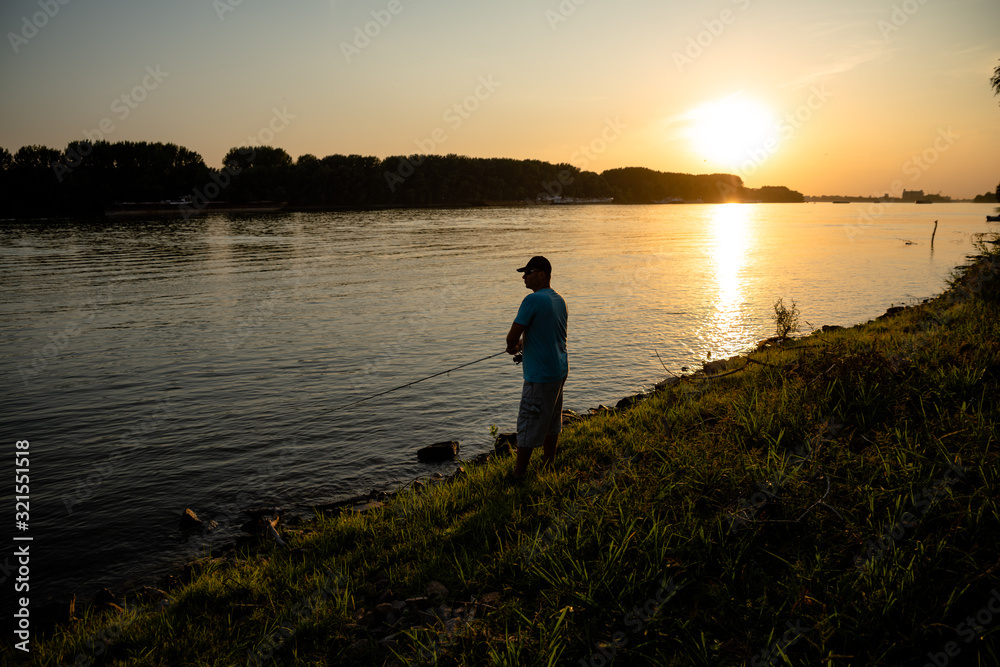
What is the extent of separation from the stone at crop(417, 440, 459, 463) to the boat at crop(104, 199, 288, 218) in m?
121

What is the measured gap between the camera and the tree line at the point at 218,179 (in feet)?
373

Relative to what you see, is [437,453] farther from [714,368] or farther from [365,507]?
[714,368]

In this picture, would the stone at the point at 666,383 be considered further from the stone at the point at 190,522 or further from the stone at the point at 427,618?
the stone at the point at 190,522

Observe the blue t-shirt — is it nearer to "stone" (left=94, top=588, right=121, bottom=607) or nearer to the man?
the man

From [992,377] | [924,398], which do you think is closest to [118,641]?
[924,398]

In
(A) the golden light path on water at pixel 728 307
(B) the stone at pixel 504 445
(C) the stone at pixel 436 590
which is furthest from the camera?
(A) the golden light path on water at pixel 728 307

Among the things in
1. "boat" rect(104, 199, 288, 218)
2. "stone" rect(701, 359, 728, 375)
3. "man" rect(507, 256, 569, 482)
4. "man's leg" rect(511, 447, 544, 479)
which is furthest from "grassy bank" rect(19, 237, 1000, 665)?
"boat" rect(104, 199, 288, 218)

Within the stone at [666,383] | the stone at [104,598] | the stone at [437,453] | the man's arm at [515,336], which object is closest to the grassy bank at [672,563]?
the stone at [104,598]

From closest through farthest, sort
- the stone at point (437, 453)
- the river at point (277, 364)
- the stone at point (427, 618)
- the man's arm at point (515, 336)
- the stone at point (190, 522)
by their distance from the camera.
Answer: the stone at point (427, 618), the man's arm at point (515, 336), the stone at point (190, 522), the river at point (277, 364), the stone at point (437, 453)

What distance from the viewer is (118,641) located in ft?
15.4

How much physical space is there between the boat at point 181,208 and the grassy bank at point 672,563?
12385cm

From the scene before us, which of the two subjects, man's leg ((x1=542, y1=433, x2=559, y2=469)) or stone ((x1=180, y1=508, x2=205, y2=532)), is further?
stone ((x1=180, y1=508, x2=205, y2=532))

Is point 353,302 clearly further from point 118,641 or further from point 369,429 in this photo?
point 118,641

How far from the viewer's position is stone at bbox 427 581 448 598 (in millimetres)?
4771
